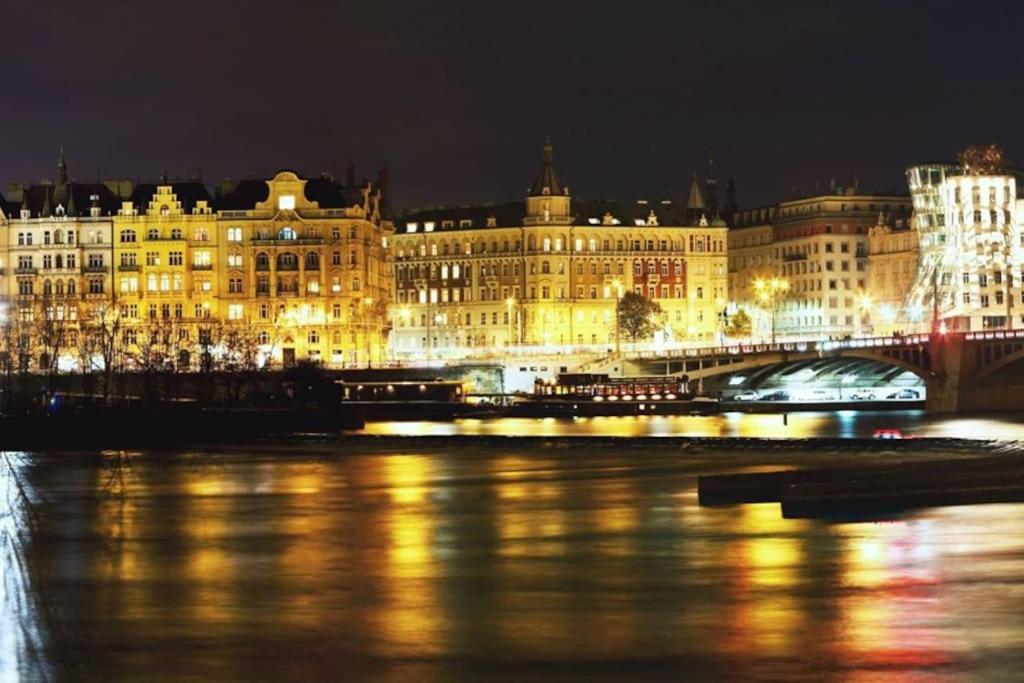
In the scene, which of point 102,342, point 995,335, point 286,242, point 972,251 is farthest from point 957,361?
point 286,242

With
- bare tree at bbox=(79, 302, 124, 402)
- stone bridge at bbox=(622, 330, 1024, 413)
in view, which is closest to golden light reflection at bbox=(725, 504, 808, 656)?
bare tree at bbox=(79, 302, 124, 402)

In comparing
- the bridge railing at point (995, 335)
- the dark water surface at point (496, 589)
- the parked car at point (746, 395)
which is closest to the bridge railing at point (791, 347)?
the bridge railing at point (995, 335)

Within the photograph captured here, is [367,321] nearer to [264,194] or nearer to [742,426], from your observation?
→ [264,194]

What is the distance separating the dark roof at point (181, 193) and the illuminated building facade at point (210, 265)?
191 mm

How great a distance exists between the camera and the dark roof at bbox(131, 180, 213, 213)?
583 ft

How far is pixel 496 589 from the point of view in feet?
126

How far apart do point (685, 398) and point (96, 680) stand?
408 ft

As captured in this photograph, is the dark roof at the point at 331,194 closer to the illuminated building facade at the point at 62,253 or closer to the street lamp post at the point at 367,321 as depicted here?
the street lamp post at the point at 367,321

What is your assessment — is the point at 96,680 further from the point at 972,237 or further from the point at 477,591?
the point at 972,237

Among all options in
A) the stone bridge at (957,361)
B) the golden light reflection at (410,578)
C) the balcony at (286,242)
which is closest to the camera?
the golden light reflection at (410,578)

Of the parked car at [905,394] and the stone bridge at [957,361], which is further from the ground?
the stone bridge at [957,361]

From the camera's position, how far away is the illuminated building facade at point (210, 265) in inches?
6801

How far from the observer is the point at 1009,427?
362 feet

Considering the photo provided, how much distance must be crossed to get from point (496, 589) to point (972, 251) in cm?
15349
